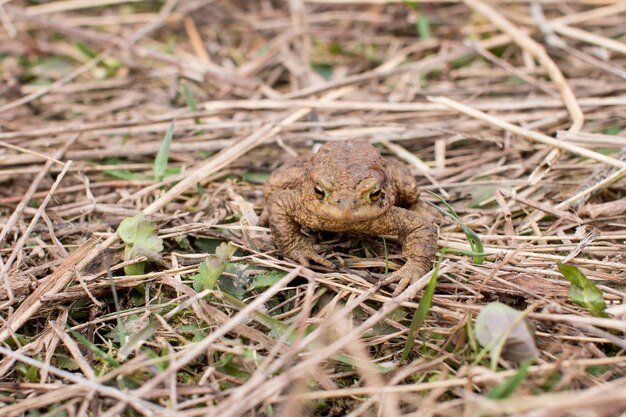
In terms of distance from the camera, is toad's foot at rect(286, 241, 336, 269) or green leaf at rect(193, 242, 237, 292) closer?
green leaf at rect(193, 242, 237, 292)

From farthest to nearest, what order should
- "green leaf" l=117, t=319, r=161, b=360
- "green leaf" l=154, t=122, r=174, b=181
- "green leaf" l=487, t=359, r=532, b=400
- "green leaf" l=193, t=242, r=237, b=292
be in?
1. "green leaf" l=154, t=122, r=174, b=181
2. "green leaf" l=193, t=242, r=237, b=292
3. "green leaf" l=117, t=319, r=161, b=360
4. "green leaf" l=487, t=359, r=532, b=400

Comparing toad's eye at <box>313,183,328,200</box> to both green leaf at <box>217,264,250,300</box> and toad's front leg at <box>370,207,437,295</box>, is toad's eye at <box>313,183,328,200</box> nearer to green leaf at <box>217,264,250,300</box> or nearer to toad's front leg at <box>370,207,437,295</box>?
toad's front leg at <box>370,207,437,295</box>

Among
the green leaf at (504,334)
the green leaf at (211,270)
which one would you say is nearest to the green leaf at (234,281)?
the green leaf at (211,270)

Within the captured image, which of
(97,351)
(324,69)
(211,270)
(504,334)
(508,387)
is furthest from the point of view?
(324,69)

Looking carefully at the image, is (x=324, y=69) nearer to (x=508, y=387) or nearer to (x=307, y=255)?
(x=307, y=255)

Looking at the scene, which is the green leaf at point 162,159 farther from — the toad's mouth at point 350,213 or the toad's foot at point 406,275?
the toad's foot at point 406,275

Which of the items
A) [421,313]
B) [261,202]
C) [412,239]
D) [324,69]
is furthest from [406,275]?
[324,69]

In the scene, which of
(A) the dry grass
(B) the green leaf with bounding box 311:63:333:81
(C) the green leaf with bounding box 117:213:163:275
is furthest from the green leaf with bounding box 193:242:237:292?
(B) the green leaf with bounding box 311:63:333:81
